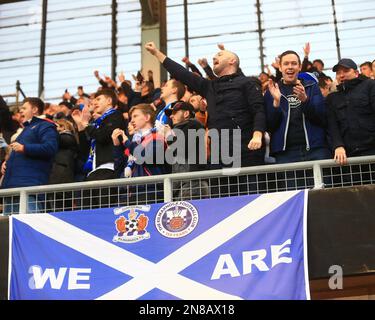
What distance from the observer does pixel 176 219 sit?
793 cm

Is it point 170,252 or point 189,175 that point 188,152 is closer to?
point 189,175

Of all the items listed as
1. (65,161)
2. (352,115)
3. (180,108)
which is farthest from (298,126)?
(65,161)

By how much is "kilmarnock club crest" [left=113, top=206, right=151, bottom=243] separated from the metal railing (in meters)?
0.24

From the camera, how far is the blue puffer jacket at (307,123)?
8.05 meters

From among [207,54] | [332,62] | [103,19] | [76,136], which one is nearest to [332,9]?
[332,62]

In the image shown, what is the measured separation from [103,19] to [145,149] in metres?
10.9

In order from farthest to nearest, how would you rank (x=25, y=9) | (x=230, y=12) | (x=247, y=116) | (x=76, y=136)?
(x=25, y=9), (x=230, y=12), (x=76, y=136), (x=247, y=116)

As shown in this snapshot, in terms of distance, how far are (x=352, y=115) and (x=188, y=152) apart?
1.71 metres

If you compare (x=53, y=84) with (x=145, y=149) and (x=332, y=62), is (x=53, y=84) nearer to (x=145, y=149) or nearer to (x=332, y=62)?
(x=332, y=62)

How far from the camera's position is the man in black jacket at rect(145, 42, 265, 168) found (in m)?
8.02

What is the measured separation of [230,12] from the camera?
17891 millimetres

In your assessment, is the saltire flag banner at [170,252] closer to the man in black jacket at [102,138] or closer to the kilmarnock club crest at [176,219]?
the kilmarnock club crest at [176,219]

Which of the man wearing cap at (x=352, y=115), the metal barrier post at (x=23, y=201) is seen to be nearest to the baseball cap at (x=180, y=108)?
the man wearing cap at (x=352, y=115)

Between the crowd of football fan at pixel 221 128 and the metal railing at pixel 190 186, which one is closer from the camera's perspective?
the metal railing at pixel 190 186
